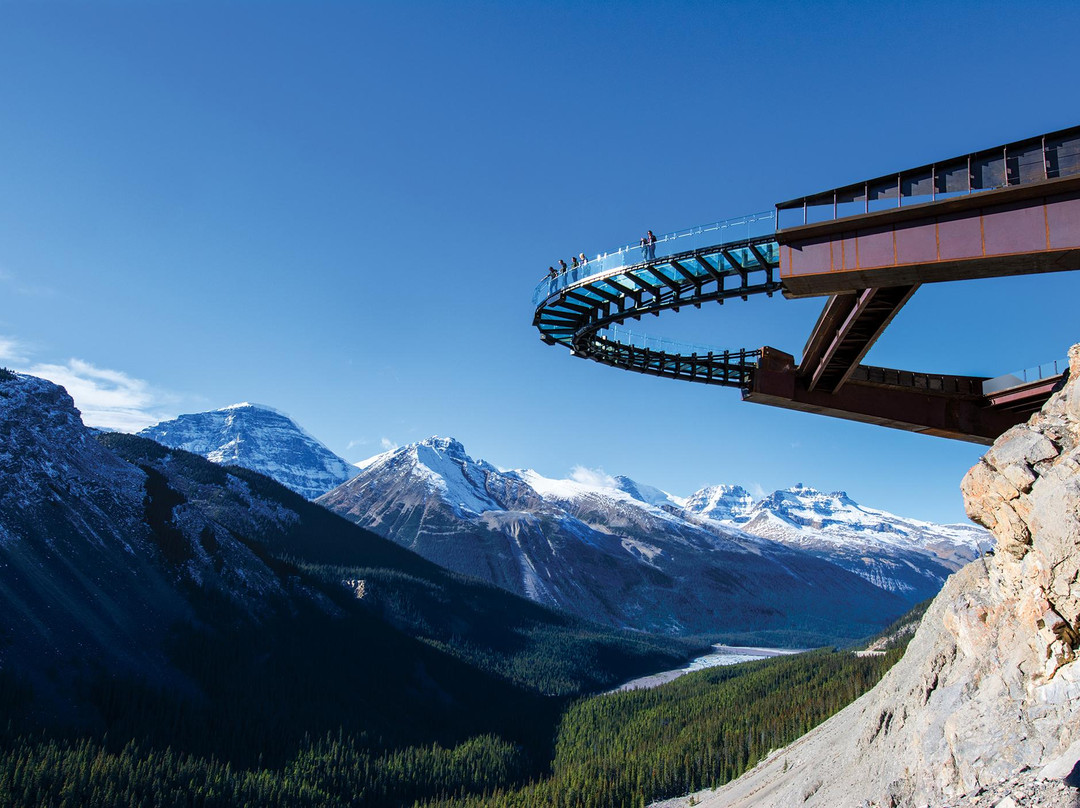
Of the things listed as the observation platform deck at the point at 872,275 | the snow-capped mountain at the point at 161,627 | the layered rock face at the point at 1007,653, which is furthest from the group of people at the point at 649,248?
the snow-capped mountain at the point at 161,627

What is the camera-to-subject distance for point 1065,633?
21.5 metres

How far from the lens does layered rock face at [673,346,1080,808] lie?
2111cm

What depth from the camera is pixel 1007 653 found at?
2470cm

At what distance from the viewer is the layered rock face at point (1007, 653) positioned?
21111mm

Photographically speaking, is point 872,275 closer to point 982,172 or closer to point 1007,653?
point 982,172

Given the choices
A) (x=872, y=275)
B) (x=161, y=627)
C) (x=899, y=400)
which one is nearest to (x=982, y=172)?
(x=872, y=275)

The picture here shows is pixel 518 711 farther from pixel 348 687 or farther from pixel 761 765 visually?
pixel 761 765

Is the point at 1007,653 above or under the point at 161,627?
above

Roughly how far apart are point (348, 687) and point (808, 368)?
389 ft

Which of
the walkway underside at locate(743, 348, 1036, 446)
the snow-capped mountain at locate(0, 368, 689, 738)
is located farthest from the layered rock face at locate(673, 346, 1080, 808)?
the snow-capped mountain at locate(0, 368, 689, 738)

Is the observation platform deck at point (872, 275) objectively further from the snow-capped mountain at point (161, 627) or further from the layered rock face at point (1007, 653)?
the snow-capped mountain at point (161, 627)

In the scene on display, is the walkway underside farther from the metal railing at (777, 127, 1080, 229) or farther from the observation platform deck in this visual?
the metal railing at (777, 127, 1080, 229)

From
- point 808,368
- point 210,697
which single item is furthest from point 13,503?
point 808,368

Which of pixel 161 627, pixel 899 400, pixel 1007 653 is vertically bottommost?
pixel 161 627
